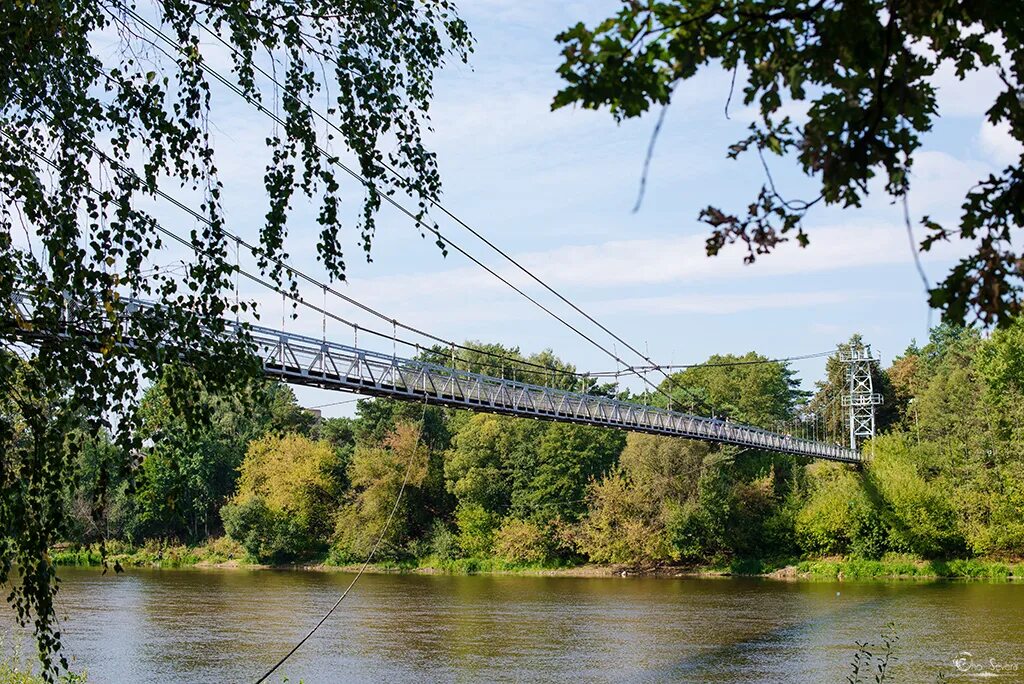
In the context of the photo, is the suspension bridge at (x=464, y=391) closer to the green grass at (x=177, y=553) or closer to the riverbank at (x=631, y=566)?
the riverbank at (x=631, y=566)

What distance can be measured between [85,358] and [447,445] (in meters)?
43.8

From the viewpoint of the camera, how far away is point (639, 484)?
41625mm

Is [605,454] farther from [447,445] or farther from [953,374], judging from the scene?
[953,374]

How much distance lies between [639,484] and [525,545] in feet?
17.5

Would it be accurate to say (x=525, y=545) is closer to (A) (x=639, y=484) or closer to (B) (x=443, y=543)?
(B) (x=443, y=543)

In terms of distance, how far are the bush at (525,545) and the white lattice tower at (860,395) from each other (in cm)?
1318

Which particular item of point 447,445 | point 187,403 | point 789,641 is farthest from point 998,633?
point 447,445

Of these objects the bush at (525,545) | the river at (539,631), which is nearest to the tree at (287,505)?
the bush at (525,545)

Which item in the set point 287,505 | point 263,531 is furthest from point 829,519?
point 263,531

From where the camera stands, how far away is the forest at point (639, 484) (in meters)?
38.1

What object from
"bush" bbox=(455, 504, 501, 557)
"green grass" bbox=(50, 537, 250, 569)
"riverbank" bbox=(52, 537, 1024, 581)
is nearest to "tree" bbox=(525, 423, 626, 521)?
"bush" bbox=(455, 504, 501, 557)

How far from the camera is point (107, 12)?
5254mm

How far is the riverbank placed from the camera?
36.1 metres

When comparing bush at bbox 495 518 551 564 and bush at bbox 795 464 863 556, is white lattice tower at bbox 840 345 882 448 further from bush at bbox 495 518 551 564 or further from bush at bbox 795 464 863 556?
bush at bbox 495 518 551 564
